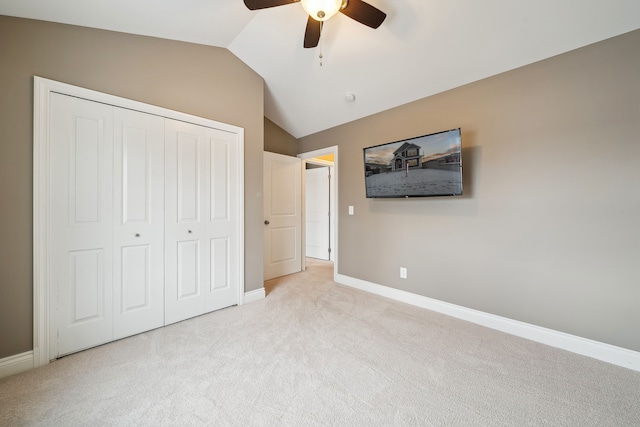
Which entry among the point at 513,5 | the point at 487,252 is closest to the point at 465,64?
the point at 513,5

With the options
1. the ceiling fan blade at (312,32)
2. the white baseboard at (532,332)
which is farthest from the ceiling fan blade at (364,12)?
the white baseboard at (532,332)

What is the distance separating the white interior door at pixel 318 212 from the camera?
17.0ft

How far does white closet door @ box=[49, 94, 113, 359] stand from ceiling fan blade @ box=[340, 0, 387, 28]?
208 centimetres

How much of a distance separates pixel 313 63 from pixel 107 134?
210cm

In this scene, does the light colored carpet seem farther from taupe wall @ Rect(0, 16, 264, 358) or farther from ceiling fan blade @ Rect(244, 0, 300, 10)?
ceiling fan blade @ Rect(244, 0, 300, 10)

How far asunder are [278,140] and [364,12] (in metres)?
2.61

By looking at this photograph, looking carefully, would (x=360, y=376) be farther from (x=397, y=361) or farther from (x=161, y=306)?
(x=161, y=306)

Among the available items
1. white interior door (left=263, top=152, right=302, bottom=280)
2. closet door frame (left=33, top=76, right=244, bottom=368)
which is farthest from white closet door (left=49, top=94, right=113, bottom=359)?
white interior door (left=263, top=152, right=302, bottom=280)

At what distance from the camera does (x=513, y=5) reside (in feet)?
5.86

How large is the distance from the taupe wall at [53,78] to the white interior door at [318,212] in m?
2.70

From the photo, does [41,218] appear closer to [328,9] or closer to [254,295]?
[254,295]

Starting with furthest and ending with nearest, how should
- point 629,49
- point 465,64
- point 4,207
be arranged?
point 465,64
point 629,49
point 4,207

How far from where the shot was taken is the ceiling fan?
1.54m

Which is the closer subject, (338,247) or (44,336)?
(44,336)
